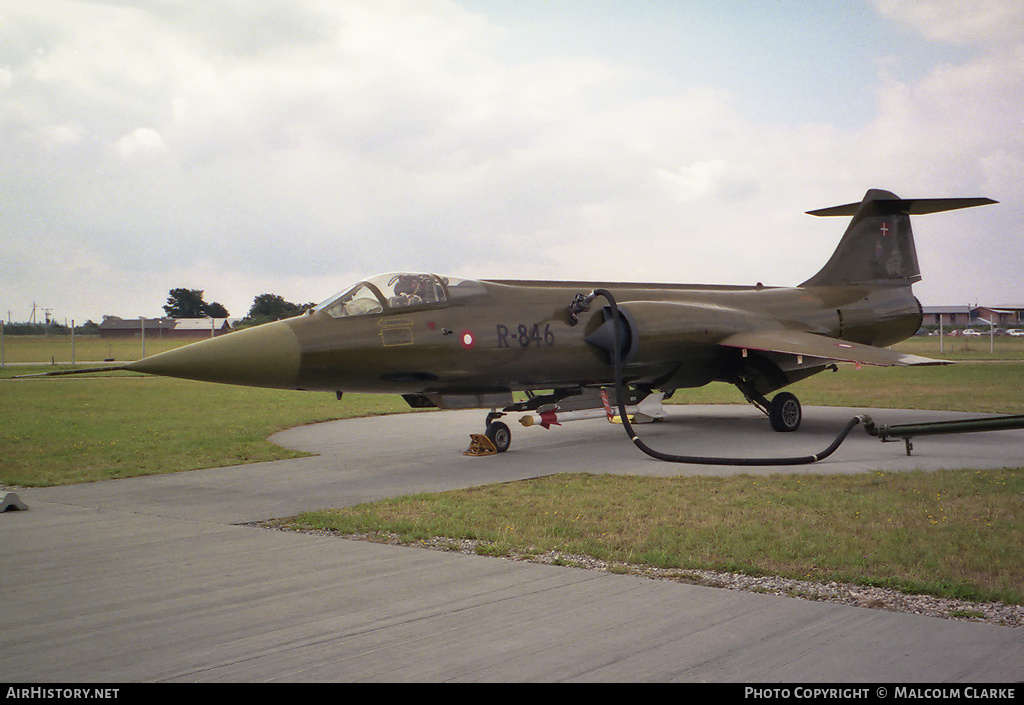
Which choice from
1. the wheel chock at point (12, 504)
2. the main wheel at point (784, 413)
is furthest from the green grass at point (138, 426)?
the main wheel at point (784, 413)

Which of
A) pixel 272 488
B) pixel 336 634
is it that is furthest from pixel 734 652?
pixel 272 488

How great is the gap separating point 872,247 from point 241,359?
13954 millimetres

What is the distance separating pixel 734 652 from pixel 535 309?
8524 millimetres

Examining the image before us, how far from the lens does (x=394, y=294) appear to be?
1076 centimetres

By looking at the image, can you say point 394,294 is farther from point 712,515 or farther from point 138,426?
point 138,426

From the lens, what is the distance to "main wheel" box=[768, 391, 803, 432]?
13969mm

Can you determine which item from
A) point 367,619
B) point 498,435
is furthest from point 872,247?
point 367,619

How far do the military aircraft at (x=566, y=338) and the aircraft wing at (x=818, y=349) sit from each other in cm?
4

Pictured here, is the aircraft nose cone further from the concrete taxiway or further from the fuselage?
the concrete taxiway

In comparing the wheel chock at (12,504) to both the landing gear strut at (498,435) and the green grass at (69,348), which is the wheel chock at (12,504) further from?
the green grass at (69,348)

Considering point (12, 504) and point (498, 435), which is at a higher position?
point (498, 435)

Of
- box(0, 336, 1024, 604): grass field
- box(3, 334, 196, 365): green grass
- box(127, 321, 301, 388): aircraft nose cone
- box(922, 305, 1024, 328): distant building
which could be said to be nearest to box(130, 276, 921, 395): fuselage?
box(127, 321, 301, 388): aircraft nose cone
